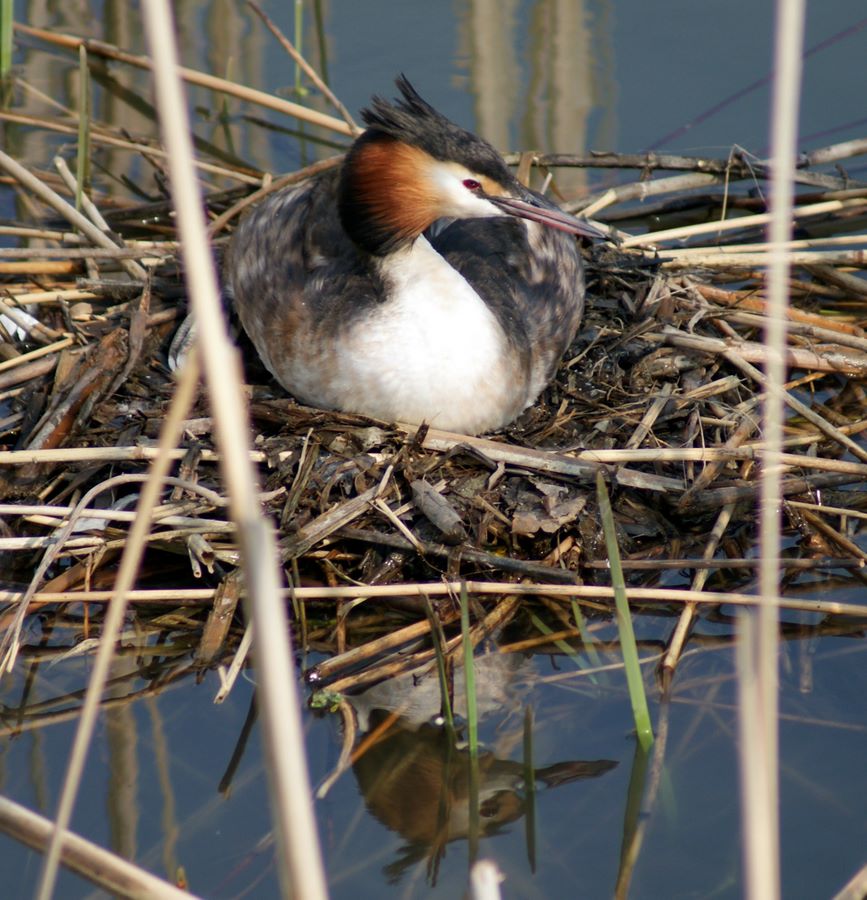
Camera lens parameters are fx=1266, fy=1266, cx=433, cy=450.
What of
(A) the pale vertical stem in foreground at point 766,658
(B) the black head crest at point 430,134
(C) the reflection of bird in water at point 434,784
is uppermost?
(B) the black head crest at point 430,134

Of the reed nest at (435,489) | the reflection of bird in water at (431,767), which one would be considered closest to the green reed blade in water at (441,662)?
the reflection of bird in water at (431,767)

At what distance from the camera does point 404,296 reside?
399 cm

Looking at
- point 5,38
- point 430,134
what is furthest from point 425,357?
point 5,38

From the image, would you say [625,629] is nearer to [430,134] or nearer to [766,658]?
[766,658]

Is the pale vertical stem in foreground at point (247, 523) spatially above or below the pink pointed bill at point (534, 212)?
below

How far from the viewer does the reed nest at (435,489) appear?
3531 millimetres

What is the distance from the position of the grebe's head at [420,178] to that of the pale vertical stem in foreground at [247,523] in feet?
7.98

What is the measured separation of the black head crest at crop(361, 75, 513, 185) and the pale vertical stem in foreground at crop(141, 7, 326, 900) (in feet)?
7.92

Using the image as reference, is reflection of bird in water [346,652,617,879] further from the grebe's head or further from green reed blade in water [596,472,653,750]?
the grebe's head

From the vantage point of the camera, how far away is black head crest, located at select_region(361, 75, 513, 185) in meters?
3.83

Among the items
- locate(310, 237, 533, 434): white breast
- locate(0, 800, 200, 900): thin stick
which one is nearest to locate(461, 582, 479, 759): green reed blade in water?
locate(0, 800, 200, 900): thin stick

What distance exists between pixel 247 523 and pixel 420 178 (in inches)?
103

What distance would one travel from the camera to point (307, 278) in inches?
164

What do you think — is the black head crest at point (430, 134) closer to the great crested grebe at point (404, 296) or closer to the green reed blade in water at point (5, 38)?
the great crested grebe at point (404, 296)
